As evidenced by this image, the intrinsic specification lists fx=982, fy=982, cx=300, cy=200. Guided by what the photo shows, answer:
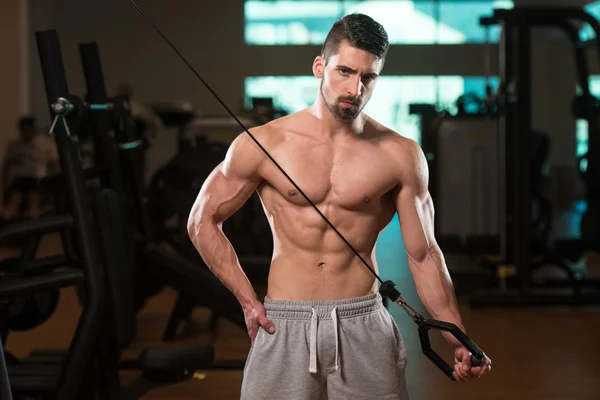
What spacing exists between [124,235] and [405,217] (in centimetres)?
250

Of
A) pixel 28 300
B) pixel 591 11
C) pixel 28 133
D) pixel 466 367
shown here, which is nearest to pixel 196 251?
pixel 28 300

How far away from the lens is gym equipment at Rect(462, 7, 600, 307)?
6.66 m

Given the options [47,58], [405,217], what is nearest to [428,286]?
[405,217]

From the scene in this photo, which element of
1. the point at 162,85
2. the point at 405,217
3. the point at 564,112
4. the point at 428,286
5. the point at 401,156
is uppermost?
the point at 401,156

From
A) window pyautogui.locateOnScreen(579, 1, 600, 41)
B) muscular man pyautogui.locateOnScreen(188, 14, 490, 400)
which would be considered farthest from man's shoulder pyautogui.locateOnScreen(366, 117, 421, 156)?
window pyautogui.locateOnScreen(579, 1, 600, 41)

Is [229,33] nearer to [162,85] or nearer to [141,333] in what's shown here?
[162,85]

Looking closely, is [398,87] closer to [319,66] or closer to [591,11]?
[591,11]

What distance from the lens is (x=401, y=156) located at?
1.97 metres

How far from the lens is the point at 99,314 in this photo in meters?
3.27

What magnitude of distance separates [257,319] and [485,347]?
350 cm

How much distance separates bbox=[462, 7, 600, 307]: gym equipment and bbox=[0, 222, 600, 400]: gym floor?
0.54 ft

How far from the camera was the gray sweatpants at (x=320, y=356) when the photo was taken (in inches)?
76.5

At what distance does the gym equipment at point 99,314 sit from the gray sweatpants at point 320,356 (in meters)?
1.41

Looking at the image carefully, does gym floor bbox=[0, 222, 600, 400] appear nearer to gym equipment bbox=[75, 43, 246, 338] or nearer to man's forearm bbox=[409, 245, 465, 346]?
gym equipment bbox=[75, 43, 246, 338]
